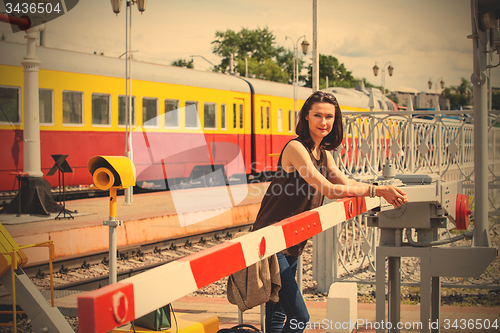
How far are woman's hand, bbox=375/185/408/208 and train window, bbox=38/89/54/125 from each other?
37.2 ft

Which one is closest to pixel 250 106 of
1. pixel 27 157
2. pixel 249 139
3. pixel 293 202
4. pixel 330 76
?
pixel 249 139

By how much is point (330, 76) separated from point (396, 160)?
79.6m

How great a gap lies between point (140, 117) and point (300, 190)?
11883mm

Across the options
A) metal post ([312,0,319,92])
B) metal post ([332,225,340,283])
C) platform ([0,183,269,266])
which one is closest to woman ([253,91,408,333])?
platform ([0,183,269,266])

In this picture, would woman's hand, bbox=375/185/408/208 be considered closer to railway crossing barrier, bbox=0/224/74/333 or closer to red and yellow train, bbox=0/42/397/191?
railway crossing barrier, bbox=0/224/74/333

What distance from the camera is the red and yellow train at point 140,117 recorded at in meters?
11.7

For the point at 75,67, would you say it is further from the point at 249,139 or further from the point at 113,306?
the point at 113,306

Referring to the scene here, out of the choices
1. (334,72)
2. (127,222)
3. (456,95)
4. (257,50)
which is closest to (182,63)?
(257,50)

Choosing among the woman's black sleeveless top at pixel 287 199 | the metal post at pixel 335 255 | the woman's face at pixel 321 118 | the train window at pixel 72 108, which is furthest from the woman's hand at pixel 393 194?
the train window at pixel 72 108

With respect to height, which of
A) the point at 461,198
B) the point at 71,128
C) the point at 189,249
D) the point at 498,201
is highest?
the point at 71,128

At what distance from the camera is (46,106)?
40.3ft

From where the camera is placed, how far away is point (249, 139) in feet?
59.4

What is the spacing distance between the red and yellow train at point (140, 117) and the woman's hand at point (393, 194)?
6536 millimetres

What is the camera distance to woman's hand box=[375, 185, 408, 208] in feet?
8.74
